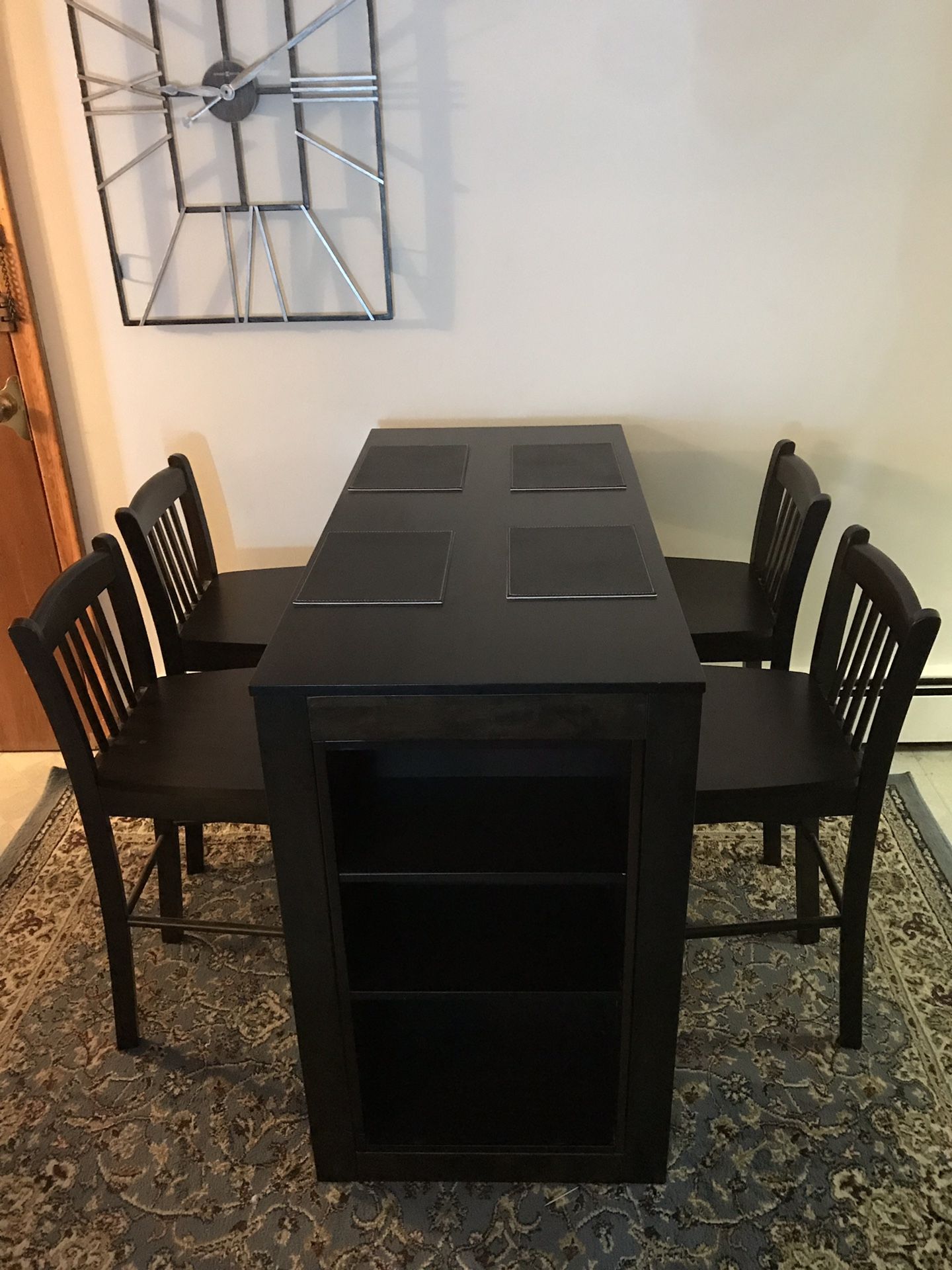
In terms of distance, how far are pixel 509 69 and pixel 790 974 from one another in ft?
6.20

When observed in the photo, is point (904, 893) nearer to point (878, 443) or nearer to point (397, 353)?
point (878, 443)

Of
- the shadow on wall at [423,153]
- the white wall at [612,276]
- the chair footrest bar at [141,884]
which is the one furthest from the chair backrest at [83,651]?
the shadow on wall at [423,153]

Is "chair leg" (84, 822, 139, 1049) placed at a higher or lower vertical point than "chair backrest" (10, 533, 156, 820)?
lower

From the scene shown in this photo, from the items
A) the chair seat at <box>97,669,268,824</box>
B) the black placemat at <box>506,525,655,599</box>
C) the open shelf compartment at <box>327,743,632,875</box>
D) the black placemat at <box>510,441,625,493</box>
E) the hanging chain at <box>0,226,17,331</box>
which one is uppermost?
the hanging chain at <box>0,226,17,331</box>

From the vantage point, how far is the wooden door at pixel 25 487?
6.92 ft

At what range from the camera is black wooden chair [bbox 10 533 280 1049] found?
1.48 meters

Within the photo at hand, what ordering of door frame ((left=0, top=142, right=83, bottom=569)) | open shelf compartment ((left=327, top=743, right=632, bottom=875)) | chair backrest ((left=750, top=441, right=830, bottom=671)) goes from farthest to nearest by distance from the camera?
door frame ((left=0, top=142, right=83, bottom=569)) → chair backrest ((left=750, top=441, right=830, bottom=671)) → open shelf compartment ((left=327, top=743, right=632, bottom=875))

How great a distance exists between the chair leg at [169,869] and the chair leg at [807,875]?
1.22 m

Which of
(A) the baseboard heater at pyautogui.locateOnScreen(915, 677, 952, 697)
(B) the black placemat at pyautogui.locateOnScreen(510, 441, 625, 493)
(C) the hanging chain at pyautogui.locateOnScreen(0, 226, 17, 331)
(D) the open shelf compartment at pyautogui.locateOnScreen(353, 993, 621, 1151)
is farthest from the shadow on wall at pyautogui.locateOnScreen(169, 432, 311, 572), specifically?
(A) the baseboard heater at pyautogui.locateOnScreen(915, 677, 952, 697)

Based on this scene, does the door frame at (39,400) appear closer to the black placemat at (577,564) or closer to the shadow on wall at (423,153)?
the shadow on wall at (423,153)

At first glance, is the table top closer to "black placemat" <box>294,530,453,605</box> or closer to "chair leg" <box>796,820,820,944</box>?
"black placemat" <box>294,530,453,605</box>

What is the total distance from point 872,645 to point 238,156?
62.4 inches

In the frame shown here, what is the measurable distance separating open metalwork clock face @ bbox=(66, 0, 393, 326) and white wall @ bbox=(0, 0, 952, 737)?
0.17 feet

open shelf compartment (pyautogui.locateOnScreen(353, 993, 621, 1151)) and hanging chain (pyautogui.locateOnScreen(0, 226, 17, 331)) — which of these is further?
hanging chain (pyautogui.locateOnScreen(0, 226, 17, 331))
